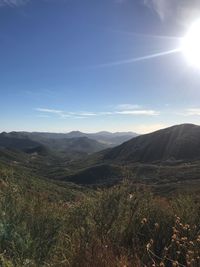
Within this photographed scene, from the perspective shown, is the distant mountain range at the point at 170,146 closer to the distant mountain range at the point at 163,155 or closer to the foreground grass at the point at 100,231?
the distant mountain range at the point at 163,155

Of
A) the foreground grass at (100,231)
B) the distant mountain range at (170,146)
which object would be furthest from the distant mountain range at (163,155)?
the foreground grass at (100,231)

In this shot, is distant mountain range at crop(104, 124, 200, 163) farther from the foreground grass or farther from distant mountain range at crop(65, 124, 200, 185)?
the foreground grass

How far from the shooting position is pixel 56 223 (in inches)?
225

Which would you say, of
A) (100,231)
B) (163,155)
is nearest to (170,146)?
(163,155)

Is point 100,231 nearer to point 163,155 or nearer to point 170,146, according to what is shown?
point 163,155

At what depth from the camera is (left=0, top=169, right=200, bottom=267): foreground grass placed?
416 centimetres

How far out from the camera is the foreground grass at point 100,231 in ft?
13.6

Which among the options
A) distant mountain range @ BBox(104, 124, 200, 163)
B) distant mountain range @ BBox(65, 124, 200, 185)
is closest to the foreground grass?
distant mountain range @ BBox(65, 124, 200, 185)

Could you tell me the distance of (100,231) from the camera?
5.16 m

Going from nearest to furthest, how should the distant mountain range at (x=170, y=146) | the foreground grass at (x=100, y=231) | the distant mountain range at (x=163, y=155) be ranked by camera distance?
the foreground grass at (x=100, y=231) → the distant mountain range at (x=163, y=155) → the distant mountain range at (x=170, y=146)

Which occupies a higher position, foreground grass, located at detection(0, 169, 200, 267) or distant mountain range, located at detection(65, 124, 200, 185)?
foreground grass, located at detection(0, 169, 200, 267)

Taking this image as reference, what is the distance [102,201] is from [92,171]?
472 feet

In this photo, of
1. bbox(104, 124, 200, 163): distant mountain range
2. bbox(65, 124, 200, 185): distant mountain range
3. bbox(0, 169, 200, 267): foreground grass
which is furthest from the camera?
bbox(104, 124, 200, 163): distant mountain range

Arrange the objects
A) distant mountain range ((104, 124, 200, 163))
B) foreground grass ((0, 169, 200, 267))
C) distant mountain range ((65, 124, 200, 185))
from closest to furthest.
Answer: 1. foreground grass ((0, 169, 200, 267))
2. distant mountain range ((65, 124, 200, 185))
3. distant mountain range ((104, 124, 200, 163))
